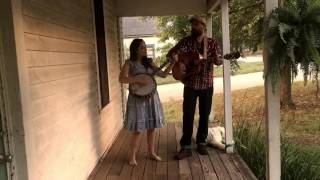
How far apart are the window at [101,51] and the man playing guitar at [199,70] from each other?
100 cm

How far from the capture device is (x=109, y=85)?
19.0 ft

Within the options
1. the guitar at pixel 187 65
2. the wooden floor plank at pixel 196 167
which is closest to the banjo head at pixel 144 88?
the guitar at pixel 187 65

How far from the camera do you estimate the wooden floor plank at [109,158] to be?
4254 mm

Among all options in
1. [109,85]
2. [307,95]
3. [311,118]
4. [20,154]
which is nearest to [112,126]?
[109,85]

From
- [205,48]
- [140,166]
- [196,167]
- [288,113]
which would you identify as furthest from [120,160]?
[288,113]

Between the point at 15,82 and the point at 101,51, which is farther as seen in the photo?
the point at 101,51

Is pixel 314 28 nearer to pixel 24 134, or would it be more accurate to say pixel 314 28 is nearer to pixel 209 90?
pixel 24 134

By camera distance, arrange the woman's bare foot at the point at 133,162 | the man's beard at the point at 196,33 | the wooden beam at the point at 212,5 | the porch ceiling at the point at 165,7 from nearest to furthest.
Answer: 1. the woman's bare foot at the point at 133,162
2. the man's beard at the point at 196,33
3. the wooden beam at the point at 212,5
4. the porch ceiling at the point at 165,7

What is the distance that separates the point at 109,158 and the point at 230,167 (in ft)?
4.51

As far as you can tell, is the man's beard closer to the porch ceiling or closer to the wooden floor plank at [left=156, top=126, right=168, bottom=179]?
the wooden floor plank at [left=156, top=126, right=168, bottom=179]

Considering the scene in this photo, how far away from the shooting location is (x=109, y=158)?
4.93m

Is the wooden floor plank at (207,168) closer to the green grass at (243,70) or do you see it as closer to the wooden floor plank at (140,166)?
the wooden floor plank at (140,166)

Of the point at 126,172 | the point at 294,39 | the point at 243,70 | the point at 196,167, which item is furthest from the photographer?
the point at 243,70

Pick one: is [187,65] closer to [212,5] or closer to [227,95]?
[227,95]
